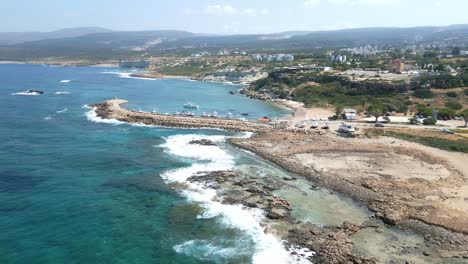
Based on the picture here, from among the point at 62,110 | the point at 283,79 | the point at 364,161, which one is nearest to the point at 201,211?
the point at 364,161

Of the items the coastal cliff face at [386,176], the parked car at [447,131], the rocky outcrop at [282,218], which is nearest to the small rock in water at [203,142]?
the coastal cliff face at [386,176]

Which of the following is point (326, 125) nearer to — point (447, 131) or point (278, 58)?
point (447, 131)

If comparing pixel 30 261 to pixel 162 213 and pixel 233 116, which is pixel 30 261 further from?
pixel 233 116

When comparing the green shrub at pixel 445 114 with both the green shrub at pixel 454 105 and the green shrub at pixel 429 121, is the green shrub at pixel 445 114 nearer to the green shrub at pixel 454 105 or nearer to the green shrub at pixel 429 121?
the green shrub at pixel 454 105

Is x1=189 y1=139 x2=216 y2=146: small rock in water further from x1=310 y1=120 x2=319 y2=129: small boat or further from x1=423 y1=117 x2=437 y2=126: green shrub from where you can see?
x1=423 y1=117 x2=437 y2=126: green shrub

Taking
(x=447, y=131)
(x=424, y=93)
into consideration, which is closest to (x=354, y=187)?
(x=447, y=131)

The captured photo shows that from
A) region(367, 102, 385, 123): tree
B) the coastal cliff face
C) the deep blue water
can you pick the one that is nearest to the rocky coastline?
the coastal cliff face
